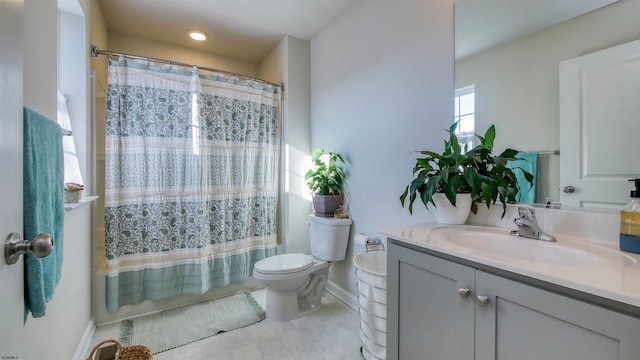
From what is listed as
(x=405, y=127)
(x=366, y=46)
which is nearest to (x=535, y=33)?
(x=405, y=127)

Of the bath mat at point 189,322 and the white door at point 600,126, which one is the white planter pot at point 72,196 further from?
the white door at point 600,126

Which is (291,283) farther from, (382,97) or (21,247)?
(21,247)

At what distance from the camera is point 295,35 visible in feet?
8.73

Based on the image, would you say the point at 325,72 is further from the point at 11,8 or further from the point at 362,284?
the point at 11,8

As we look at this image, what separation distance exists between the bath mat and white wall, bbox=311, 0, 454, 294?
0.83m

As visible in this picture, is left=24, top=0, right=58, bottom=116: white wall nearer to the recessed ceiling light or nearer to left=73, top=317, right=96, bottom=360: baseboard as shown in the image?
left=73, top=317, right=96, bottom=360: baseboard

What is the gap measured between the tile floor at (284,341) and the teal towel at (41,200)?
1.03 m

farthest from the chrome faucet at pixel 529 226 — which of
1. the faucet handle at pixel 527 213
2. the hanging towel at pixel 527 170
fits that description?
the hanging towel at pixel 527 170

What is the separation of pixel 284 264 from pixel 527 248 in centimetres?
153

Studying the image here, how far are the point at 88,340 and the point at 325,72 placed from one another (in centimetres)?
267

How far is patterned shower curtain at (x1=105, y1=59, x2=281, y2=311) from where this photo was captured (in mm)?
2062

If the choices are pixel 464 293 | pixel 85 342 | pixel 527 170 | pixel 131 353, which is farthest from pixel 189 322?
pixel 527 170

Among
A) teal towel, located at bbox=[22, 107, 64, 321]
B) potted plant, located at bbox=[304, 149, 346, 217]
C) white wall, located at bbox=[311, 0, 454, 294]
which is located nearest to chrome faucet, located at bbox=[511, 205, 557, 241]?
white wall, located at bbox=[311, 0, 454, 294]

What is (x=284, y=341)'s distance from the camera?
183 cm
